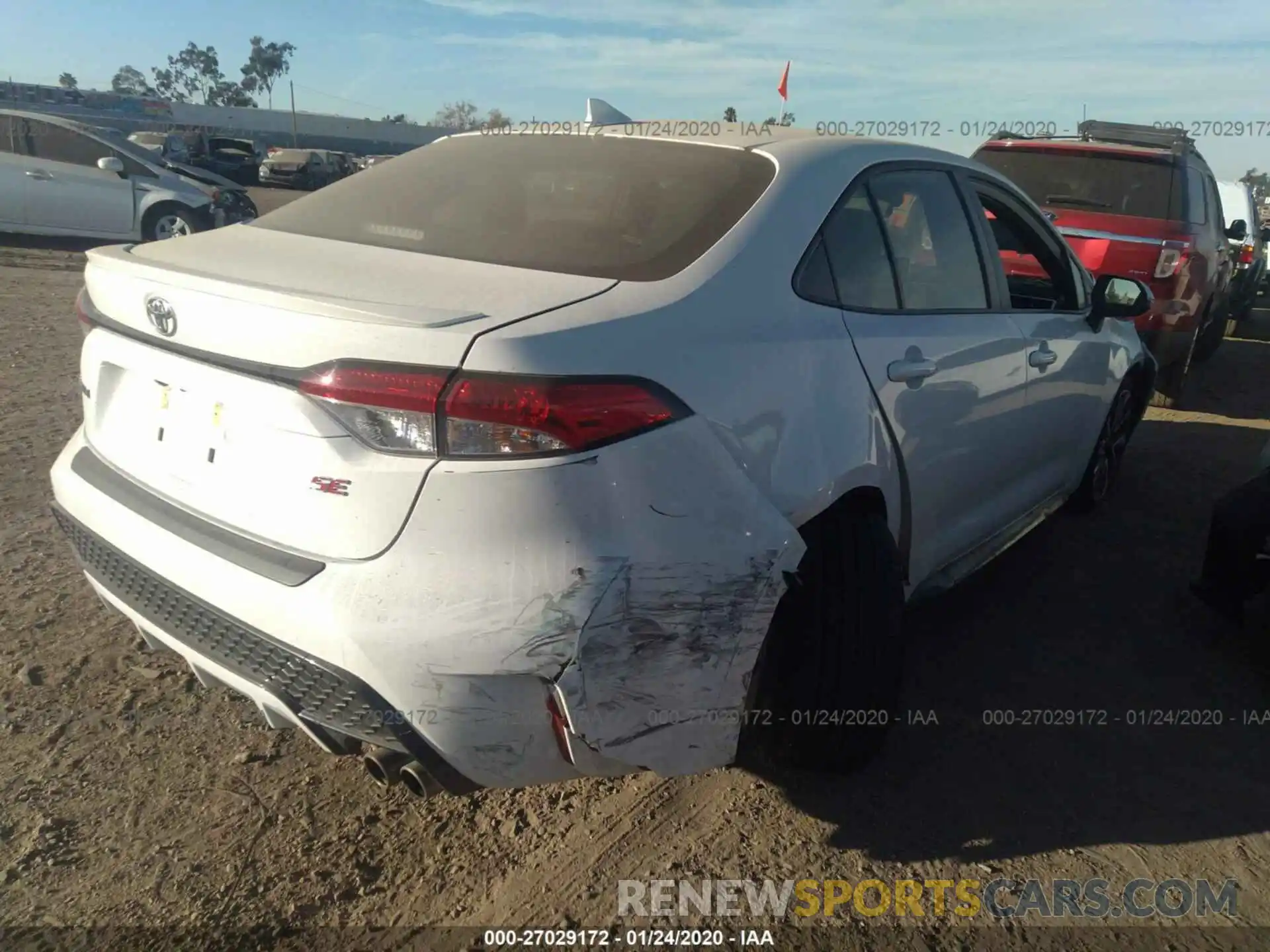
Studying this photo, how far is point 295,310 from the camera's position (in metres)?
1.96

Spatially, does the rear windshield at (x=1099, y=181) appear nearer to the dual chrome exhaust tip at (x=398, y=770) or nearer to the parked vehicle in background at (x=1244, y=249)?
the parked vehicle in background at (x=1244, y=249)

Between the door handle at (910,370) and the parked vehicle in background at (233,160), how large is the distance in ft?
104

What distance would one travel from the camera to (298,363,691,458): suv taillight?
1.82m

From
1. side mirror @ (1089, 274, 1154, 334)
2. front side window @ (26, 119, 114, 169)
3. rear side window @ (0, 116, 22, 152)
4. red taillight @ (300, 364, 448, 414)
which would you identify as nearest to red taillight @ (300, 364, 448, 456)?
red taillight @ (300, 364, 448, 414)

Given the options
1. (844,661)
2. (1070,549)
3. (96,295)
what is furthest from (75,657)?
(1070,549)

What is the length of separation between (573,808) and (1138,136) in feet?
28.8

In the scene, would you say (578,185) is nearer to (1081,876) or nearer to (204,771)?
(204,771)

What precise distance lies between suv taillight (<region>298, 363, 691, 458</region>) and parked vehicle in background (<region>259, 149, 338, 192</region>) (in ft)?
109

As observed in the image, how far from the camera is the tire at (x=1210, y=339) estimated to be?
30.5 feet

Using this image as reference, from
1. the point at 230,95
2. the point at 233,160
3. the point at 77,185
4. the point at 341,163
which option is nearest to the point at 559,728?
the point at 77,185

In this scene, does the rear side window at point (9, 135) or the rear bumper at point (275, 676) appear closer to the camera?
the rear bumper at point (275, 676)

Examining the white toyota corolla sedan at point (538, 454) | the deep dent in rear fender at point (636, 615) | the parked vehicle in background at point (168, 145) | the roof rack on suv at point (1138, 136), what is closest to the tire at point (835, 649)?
the white toyota corolla sedan at point (538, 454)

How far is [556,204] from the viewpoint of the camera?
2611 mm

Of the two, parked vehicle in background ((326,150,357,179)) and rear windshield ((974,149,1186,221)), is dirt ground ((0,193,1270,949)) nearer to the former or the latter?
rear windshield ((974,149,1186,221))
